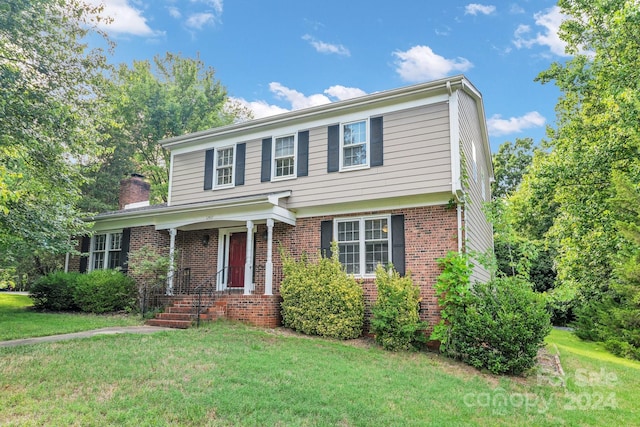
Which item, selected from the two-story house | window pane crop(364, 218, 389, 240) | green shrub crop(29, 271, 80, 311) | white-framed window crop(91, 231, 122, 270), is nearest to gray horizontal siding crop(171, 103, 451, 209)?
the two-story house

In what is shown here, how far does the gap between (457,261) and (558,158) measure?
798 cm

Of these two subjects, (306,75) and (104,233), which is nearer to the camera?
(104,233)

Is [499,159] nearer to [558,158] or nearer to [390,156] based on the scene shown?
[558,158]

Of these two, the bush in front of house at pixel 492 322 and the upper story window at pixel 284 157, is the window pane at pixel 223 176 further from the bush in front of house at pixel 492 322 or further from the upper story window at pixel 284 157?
the bush in front of house at pixel 492 322

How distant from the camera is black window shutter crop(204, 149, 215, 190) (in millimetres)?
13867

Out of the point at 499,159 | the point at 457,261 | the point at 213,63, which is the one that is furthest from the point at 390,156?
the point at 499,159

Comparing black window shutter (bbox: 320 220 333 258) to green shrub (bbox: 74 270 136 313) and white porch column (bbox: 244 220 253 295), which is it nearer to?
white porch column (bbox: 244 220 253 295)

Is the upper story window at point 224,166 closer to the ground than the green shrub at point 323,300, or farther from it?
farther from it

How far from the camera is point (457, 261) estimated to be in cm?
944

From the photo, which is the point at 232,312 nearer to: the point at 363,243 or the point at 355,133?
the point at 363,243

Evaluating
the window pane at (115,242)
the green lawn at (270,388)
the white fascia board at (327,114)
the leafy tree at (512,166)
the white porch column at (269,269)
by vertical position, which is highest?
the leafy tree at (512,166)

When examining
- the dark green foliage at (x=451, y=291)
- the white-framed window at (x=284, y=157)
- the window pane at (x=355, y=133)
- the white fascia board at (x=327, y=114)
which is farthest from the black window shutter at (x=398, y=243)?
the white-framed window at (x=284, y=157)

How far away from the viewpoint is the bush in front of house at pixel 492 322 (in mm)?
7949

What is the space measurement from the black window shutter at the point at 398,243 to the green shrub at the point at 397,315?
0.78 meters
